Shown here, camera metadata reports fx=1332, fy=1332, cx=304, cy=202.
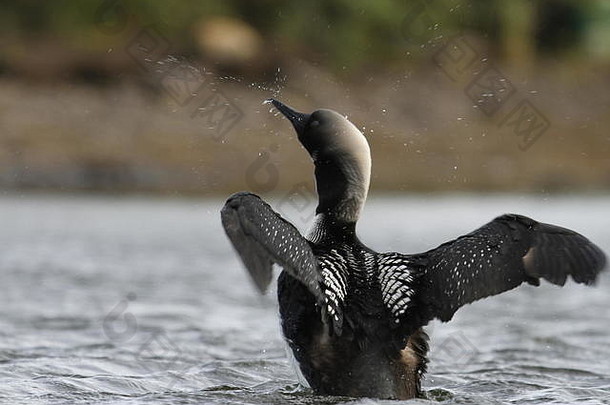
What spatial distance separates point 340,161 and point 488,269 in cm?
85

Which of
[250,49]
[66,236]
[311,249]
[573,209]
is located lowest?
[311,249]

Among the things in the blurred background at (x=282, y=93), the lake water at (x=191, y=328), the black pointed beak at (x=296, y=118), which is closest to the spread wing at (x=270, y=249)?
the lake water at (x=191, y=328)

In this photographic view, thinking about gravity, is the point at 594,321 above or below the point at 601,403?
above

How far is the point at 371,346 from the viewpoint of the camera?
543 centimetres

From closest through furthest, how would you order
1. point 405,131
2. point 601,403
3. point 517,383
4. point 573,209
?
point 601,403, point 517,383, point 573,209, point 405,131

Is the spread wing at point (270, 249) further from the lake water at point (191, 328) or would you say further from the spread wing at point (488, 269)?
the lake water at point (191, 328)

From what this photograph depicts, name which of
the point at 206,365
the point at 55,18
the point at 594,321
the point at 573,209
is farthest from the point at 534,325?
the point at 55,18

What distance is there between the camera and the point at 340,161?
5.78 meters

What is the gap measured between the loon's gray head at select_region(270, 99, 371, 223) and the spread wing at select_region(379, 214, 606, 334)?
0.45 metres

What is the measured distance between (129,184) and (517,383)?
38.2 feet

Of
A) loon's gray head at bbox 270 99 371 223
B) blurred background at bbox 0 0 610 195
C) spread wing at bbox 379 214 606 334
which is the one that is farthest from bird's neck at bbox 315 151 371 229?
blurred background at bbox 0 0 610 195

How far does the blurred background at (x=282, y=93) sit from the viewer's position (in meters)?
18.0

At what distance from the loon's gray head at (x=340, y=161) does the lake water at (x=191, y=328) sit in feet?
2.30

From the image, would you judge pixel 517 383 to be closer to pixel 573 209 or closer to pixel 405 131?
pixel 573 209
